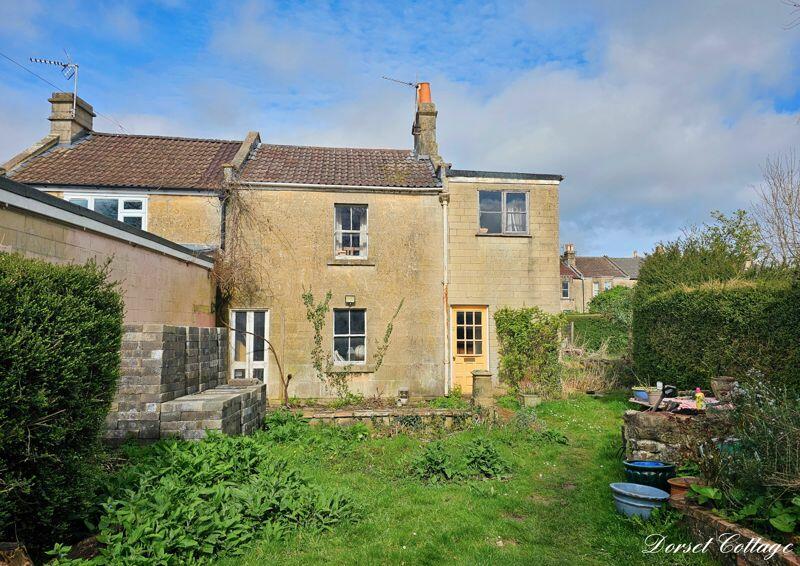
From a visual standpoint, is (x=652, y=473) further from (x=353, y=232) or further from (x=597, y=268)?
(x=597, y=268)

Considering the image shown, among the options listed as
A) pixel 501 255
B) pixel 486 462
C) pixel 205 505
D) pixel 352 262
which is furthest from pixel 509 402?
pixel 205 505

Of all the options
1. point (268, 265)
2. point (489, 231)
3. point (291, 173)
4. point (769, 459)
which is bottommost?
point (769, 459)

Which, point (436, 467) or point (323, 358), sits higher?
point (323, 358)

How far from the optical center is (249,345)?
1347 cm

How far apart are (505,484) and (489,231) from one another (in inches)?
355

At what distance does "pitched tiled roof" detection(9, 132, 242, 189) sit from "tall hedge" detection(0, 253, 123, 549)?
9.69 m

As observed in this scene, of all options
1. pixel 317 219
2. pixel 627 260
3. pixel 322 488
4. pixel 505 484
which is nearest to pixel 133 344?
pixel 322 488

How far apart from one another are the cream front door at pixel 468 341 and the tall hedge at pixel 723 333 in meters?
4.59

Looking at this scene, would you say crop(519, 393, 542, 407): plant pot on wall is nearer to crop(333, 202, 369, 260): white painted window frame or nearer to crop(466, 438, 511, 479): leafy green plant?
crop(466, 438, 511, 479): leafy green plant

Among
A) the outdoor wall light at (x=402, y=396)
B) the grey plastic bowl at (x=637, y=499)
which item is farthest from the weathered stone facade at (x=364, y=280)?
the grey plastic bowl at (x=637, y=499)

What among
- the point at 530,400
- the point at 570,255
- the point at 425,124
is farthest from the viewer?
the point at 570,255

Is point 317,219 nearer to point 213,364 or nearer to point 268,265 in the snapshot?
point 268,265

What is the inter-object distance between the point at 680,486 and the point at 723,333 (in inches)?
279

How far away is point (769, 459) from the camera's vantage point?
439 cm
